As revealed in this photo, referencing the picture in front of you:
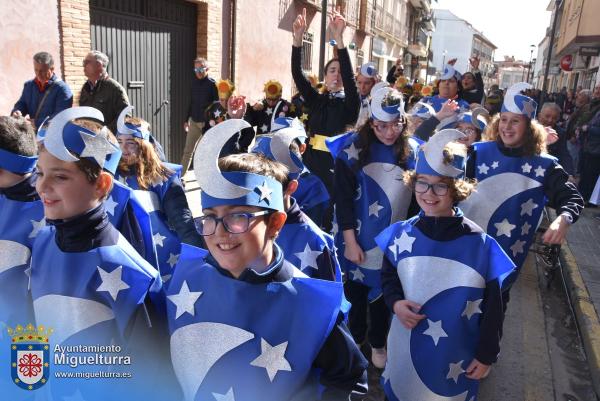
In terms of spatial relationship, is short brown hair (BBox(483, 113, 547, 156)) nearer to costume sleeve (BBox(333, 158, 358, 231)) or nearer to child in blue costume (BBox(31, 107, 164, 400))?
costume sleeve (BBox(333, 158, 358, 231))

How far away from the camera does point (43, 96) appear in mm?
5922

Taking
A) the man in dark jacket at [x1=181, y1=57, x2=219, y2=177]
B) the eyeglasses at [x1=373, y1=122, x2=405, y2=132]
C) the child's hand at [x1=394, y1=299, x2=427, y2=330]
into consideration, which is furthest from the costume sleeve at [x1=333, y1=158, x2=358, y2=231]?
the man in dark jacket at [x1=181, y1=57, x2=219, y2=177]

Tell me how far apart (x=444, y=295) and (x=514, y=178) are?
4.75 feet

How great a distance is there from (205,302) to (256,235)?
304 mm

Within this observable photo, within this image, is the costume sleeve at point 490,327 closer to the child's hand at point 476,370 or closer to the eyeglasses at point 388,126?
the child's hand at point 476,370

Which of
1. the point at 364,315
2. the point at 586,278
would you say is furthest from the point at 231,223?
the point at 586,278

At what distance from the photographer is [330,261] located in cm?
264

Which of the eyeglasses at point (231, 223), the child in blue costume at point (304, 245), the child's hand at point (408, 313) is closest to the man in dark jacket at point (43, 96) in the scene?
the child in blue costume at point (304, 245)

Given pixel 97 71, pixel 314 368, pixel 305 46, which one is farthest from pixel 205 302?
pixel 305 46

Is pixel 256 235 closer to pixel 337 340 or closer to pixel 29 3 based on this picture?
pixel 337 340

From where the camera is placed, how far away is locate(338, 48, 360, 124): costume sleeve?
457 cm

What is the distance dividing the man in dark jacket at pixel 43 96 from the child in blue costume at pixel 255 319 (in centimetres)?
482

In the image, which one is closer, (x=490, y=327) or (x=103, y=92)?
(x=490, y=327)

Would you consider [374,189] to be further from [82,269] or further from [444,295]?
[82,269]
